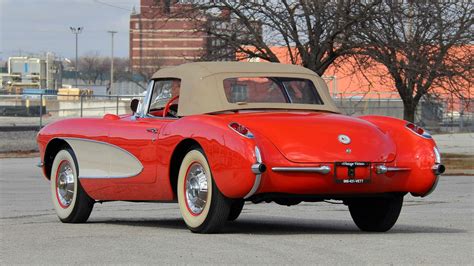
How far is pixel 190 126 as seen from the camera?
8781 millimetres

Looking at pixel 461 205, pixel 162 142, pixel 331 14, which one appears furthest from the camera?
pixel 331 14

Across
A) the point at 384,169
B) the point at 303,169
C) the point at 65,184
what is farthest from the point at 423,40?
the point at 303,169

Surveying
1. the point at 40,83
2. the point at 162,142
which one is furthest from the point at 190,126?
the point at 40,83

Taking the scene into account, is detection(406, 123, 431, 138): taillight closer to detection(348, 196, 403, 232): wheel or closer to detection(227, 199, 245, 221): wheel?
detection(348, 196, 403, 232): wheel

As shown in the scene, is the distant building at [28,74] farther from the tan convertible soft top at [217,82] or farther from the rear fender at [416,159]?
the rear fender at [416,159]

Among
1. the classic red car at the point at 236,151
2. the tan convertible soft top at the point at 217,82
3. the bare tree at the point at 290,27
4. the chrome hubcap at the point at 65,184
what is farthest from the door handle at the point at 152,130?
the bare tree at the point at 290,27

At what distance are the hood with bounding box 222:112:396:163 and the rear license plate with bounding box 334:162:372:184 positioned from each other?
1.7 inches

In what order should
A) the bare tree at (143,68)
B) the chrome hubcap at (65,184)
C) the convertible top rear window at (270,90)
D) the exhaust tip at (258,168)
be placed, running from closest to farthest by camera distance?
the exhaust tip at (258,168) → the convertible top rear window at (270,90) → the chrome hubcap at (65,184) → the bare tree at (143,68)

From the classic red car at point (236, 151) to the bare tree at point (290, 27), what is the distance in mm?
14046

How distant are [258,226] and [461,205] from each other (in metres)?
5.18

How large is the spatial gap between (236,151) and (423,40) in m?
18.2

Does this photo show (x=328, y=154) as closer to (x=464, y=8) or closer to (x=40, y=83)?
(x=464, y=8)

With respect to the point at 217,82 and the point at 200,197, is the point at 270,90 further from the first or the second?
the point at 200,197

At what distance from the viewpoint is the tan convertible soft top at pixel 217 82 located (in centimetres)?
938
